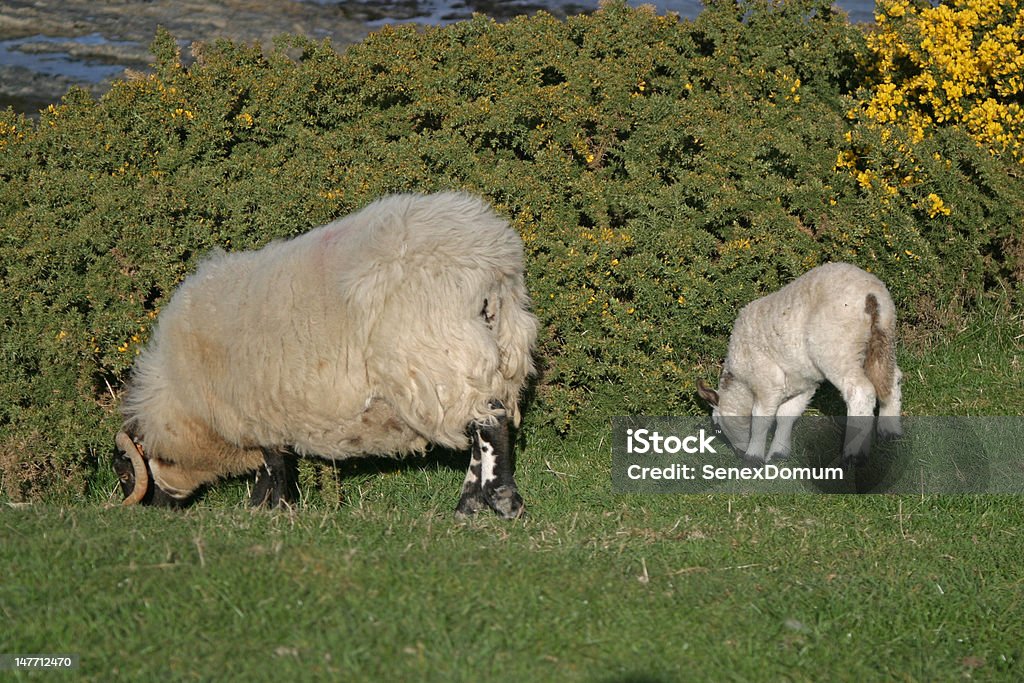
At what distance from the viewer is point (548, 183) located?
7570 millimetres

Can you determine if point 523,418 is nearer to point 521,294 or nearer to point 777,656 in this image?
point 521,294

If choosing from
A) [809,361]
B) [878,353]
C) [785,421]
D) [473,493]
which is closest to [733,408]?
[785,421]

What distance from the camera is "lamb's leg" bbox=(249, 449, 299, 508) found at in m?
5.96

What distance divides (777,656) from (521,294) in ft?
8.27

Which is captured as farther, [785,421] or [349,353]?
[785,421]

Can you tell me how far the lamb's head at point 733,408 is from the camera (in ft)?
21.3

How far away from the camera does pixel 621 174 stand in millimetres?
8391

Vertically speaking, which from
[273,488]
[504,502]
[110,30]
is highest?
[110,30]

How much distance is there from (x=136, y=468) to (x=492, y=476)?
204 centimetres

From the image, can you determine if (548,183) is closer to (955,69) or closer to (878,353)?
(878,353)

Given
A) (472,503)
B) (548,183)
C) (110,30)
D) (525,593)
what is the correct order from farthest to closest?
1. (110,30)
2. (548,183)
3. (472,503)
4. (525,593)

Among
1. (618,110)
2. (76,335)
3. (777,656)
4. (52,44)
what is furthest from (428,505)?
(52,44)

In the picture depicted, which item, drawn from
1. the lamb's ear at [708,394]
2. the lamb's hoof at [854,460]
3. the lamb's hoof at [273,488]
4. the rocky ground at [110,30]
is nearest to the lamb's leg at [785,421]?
the lamb's ear at [708,394]

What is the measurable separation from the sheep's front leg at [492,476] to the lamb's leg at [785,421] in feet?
5.45
